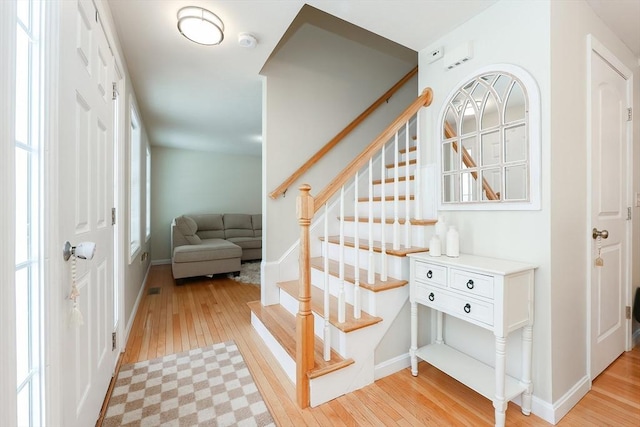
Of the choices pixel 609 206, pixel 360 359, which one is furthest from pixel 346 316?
pixel 609 206

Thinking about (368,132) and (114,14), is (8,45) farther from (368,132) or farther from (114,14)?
(368,132)

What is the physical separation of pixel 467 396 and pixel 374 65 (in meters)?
3.06

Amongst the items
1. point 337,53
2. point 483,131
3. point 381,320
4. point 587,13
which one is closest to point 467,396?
point 381,320

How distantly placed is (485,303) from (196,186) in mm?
5760

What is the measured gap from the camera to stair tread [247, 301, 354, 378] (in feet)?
5.06

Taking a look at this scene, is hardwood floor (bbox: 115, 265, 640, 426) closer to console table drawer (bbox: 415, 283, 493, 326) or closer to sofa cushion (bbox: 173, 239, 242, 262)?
console table drawer (bbox: 415, 283, 493, 326)

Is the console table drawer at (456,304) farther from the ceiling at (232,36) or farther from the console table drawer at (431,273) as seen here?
the ceiling at (232,36)

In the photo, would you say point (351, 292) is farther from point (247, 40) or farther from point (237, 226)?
point (237, 226)

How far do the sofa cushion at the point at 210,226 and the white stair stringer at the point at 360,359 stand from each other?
4615 millimetres

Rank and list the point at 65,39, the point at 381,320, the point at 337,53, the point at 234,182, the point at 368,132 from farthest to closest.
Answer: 1. the point at 234,182
2. the point at 368,132
3. the point at 337,53
4. the point at 381,320
5. the point at 65,39

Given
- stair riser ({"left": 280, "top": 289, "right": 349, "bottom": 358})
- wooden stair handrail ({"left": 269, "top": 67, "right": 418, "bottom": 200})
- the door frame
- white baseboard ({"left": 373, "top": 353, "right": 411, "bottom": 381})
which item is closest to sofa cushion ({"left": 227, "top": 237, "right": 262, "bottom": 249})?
wooden stair handrail ({"left": 269, "top": 67, "right": 418, "bottom": 200})

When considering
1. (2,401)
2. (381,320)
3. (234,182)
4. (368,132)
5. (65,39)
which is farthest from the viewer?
(234,182)

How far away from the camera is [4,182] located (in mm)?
622

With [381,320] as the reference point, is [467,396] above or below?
below
